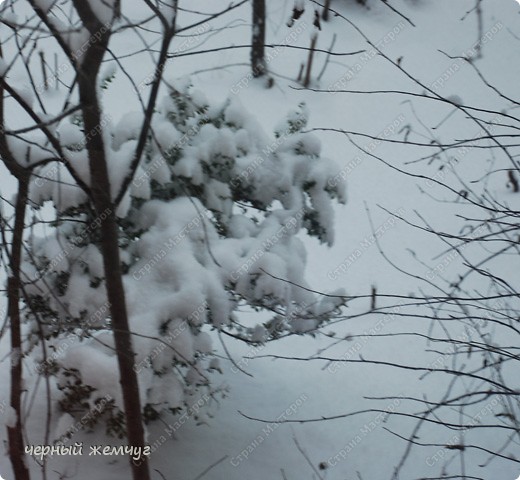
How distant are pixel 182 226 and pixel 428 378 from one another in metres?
2.64

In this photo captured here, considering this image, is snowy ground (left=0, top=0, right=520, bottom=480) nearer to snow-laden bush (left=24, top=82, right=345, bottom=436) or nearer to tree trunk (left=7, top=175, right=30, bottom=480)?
snow-laden bush (left=24, top=82, right=345, bottom=436)

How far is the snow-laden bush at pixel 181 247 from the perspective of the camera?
149 inches

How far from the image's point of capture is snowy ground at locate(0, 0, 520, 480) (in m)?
4.50

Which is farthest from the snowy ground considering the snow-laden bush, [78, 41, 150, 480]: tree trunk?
[78, 41, 150, 480]: tree trunk

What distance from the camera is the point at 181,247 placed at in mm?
3957

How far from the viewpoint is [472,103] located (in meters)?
→ 10.8

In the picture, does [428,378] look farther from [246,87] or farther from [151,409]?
[246,87]

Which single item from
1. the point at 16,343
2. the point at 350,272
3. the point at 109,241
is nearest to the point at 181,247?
the point at 109,241

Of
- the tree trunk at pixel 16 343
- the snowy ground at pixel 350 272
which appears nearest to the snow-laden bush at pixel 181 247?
the tree trunk at pixel 16 343

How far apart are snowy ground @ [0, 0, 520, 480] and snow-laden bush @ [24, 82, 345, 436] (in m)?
0.46

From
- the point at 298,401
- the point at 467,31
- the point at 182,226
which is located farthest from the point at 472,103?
the point at 182,226

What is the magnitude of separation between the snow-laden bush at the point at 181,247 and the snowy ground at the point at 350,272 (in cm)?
46

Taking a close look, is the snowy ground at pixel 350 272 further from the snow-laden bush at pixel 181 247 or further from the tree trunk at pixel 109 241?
the tree trunk at pixel 109 241

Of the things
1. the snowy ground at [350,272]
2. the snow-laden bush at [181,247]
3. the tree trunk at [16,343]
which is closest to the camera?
the tree trunk at [16,343]
